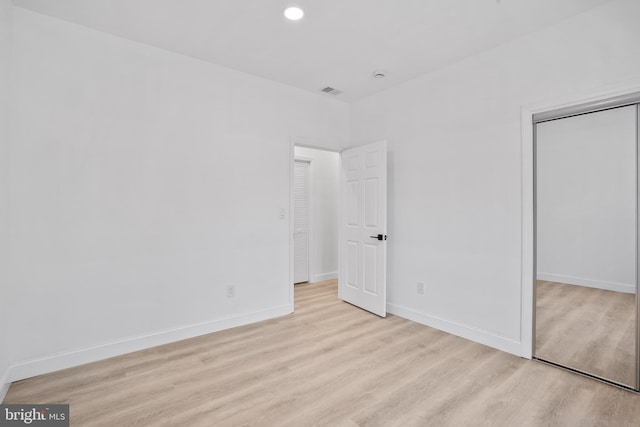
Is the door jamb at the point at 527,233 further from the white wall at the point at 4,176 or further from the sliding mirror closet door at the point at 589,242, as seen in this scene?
the white wall at the point at 4,176

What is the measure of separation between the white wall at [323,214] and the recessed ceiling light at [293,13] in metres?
2.86

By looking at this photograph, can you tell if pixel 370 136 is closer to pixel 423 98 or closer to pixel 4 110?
pixel 423 98

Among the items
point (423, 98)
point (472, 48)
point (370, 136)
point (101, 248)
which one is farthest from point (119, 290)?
point (472, 48)

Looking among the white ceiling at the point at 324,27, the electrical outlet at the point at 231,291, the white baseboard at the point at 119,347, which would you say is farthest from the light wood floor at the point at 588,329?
the electrical outlet at the point at 231,291

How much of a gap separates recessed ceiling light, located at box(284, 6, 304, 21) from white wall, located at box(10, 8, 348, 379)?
1.19 meters

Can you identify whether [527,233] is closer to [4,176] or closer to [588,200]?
[588,200]

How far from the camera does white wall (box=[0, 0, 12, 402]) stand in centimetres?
208

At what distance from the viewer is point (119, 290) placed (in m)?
2.70

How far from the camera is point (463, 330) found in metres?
3.10

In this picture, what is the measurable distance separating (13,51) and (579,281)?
15.7 ft

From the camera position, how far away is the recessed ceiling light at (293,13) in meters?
2.31

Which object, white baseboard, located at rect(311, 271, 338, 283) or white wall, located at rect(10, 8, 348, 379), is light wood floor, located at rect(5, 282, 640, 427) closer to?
white wall, located at rect(10, 8, 348, 379)

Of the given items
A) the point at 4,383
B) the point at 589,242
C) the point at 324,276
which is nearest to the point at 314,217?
the point at 324,276

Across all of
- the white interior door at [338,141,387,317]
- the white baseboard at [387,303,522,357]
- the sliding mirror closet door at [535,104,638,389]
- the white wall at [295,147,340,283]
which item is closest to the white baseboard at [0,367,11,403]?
the white interior door at [338,141,387,317]
